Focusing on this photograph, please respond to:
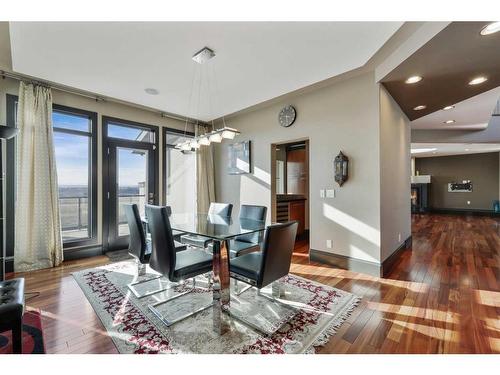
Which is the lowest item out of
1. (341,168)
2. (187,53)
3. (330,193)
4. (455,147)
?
(330,193)

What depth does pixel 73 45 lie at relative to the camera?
8.14 ft

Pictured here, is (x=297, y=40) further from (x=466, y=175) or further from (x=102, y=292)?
(x=466, y=175)

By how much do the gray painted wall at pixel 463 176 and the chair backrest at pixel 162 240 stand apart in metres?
12.3

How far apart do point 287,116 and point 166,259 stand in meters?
3.13

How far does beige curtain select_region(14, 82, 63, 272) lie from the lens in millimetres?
3273

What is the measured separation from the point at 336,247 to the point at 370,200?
2.83 feet

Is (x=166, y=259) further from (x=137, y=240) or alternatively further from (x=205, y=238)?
(x=205, y=238)

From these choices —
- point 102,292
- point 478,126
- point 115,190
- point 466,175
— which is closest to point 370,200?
point 102,292

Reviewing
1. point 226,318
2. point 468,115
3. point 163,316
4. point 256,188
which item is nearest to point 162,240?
point 163,316

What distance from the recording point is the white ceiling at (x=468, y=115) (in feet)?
13.3

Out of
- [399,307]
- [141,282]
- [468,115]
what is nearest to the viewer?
[399,307]

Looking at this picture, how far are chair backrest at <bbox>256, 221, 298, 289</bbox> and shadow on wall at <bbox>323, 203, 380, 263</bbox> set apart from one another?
1.62 meters

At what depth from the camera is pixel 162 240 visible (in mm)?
1993
